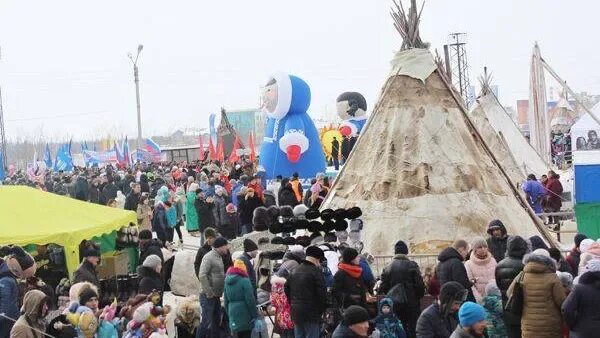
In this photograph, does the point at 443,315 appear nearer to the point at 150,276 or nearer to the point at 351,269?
the point at 351,269

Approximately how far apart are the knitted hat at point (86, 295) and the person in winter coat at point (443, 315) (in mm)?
3242

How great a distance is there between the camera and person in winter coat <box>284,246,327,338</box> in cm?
984

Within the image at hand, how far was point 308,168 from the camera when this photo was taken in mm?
29000

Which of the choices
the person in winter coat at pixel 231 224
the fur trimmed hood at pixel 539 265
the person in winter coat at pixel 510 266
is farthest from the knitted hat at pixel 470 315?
the person in winter coat at pixel 231 224

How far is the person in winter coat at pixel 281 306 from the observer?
10438 mm

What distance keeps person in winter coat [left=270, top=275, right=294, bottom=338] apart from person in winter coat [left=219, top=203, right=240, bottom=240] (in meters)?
9.03

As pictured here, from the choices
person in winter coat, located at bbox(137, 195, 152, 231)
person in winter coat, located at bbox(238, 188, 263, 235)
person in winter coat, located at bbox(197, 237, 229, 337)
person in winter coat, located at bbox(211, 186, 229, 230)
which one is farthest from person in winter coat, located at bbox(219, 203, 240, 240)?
person in winter coat, located at bbox(197, 237, 229, 337)

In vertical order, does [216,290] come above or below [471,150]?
below

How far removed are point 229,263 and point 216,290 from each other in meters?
0.37

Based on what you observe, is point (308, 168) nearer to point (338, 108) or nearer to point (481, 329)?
point (338, 108)

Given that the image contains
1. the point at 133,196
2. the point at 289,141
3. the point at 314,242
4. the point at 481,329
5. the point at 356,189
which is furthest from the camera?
the point at 289,141

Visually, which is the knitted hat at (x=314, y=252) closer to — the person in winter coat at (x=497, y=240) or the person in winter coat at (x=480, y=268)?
the person in winter coat at (x=480, y=268)

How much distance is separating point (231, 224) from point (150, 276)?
29.7 feet

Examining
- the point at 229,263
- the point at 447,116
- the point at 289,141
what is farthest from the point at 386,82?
the point at 289,141
